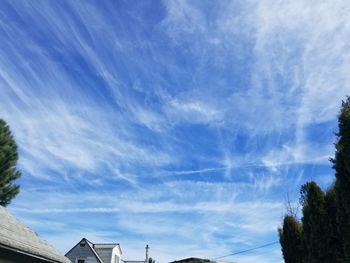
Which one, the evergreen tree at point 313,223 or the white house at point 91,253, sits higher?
the white house at point 91,253

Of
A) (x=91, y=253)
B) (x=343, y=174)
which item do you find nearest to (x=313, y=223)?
(x=343, y=174)

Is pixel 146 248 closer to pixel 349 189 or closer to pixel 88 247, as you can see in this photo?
pixel 88 247

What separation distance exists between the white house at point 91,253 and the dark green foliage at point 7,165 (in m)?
17.5

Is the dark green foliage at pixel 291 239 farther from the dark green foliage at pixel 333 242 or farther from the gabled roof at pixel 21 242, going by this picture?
the gabled roof at pixel 21 242

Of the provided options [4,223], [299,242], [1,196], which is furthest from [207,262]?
[1,196]

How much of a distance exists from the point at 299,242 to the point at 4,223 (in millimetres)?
10920

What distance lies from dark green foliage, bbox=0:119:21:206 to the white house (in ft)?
57.3

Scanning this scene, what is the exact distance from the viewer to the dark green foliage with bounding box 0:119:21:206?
31547 millimetres

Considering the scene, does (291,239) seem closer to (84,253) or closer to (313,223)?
(313,223)

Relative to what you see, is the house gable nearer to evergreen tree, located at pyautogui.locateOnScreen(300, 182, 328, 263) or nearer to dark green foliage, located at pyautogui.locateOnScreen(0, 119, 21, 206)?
dark green foliage, located at pyautogui.locateOnScreen(0, 119, 21, 206)

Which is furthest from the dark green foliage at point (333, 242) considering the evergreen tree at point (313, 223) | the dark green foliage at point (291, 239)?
the dark green foliage at point (291, 239)

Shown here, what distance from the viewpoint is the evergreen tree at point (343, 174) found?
998cm

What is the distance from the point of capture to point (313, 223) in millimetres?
12492

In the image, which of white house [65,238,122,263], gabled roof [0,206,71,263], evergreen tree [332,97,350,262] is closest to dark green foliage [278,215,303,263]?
evergreen tree [332,97,350,262]
